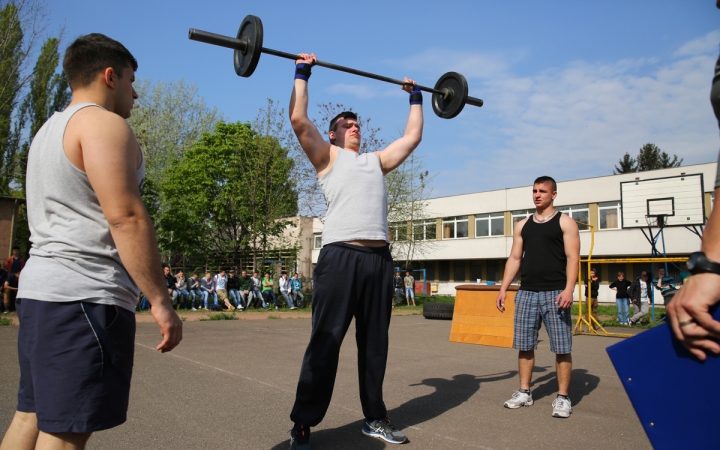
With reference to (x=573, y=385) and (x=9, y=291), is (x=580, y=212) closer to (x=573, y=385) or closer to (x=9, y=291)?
(x=9, y=291)

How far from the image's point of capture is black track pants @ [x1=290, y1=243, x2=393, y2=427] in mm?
3527

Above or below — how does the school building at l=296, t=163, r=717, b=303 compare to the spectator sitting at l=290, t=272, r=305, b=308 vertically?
above

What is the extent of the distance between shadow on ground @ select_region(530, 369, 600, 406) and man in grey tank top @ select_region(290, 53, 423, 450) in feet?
7.08

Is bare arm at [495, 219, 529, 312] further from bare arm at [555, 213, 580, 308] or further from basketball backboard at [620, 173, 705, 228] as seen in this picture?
basketball backboard at [620, 173, 705, 228]

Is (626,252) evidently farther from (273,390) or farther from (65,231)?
(65,231)

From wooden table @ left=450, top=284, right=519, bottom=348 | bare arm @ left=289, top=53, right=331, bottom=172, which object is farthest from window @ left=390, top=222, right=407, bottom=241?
bare arm @ left=289, top=53, right=331, bottom=172

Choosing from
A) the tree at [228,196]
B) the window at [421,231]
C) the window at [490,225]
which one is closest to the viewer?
the tree at [228,196]

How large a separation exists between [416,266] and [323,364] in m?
44.8

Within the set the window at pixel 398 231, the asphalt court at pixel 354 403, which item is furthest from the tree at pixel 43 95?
the asphalt court at pixel 354 403


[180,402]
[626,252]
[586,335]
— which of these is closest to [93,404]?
[180,402]

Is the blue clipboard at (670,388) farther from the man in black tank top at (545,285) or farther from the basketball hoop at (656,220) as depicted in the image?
the basketball hoop at (656,220)

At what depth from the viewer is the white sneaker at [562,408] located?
4426 mm

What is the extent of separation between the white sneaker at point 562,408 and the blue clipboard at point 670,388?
2940 millimetres

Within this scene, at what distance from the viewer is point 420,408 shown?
461 cm
